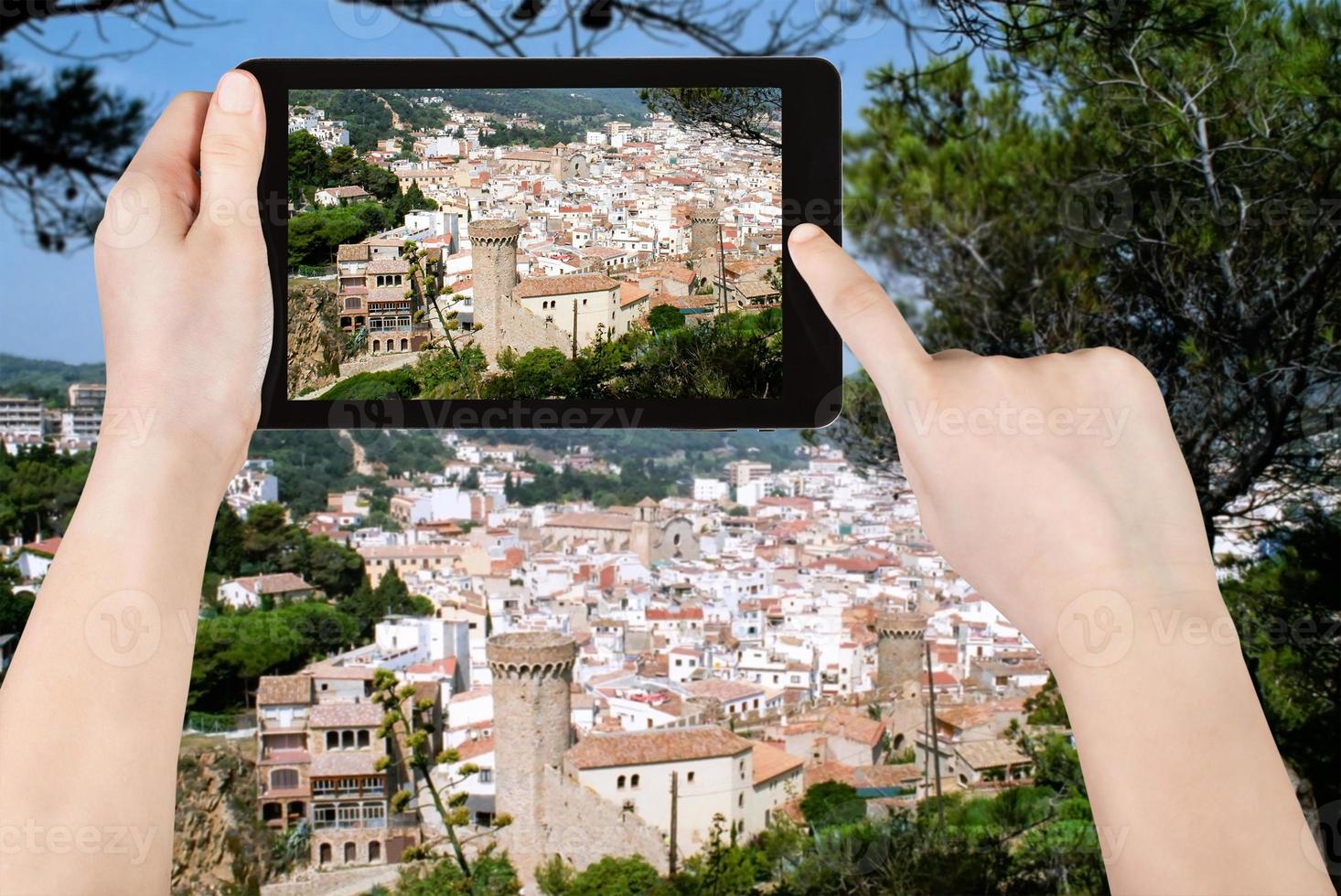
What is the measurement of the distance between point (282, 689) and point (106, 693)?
6074mm

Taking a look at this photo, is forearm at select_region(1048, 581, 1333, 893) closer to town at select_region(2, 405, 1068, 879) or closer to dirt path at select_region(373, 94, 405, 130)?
dirt path at select_region(373, 94, 405, 130)

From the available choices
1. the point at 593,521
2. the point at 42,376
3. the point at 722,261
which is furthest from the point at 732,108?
the point at 593,521

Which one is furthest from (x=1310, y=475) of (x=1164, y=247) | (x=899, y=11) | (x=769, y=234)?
(x=769, y=234)

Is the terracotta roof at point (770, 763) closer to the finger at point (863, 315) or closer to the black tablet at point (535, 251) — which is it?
the black tablet at point (535, 251)

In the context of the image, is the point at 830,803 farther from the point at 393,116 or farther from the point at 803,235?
the point at 803,235

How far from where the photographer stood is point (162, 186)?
643 mm

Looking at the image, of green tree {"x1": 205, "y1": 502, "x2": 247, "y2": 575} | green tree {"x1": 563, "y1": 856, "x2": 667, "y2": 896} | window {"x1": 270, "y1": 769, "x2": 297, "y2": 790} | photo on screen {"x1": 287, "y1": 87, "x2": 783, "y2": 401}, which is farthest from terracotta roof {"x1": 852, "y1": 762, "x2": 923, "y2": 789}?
photo on screen {"x1": 287, "y1": 87, "x2": 783, "y2": 401}

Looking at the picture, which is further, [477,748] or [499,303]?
[477,748]

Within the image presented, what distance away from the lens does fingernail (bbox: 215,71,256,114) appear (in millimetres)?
687

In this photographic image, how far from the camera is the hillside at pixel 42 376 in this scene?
13.4 ft

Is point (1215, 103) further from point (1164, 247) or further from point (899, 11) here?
point (899, 11)

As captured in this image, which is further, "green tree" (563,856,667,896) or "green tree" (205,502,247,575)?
"green tree" (563,856,667,896)

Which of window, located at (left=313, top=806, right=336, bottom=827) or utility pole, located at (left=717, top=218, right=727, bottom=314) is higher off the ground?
utility pole, located at (left=717, top=218, right=727, bottom=314)

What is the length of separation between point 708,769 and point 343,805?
7.19ft
